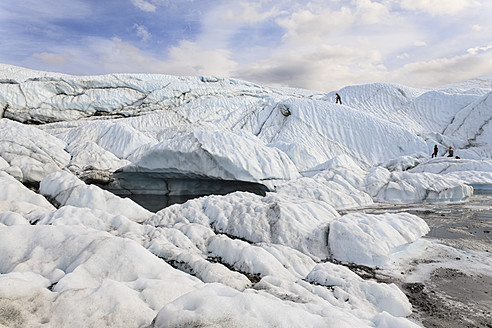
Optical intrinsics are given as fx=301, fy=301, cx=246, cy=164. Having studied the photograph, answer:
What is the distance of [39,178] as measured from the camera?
13.0 metres

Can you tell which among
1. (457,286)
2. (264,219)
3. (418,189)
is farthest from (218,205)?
(418,189)

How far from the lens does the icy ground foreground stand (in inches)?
92.6

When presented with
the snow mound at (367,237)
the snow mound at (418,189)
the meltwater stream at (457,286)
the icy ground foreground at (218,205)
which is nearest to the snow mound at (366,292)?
the icy ground foreground at (218,205)

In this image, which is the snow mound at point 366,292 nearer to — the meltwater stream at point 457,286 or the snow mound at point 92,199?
the meltwater stream at point 457,286

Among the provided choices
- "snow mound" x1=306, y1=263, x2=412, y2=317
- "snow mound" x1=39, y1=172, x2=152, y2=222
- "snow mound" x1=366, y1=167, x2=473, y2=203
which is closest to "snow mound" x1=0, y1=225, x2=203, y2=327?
"snow mound" x1=306, y1=263, x2=412, y2=317

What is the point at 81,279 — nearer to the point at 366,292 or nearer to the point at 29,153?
the point at 366,292

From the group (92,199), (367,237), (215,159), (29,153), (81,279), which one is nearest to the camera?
(81,279)

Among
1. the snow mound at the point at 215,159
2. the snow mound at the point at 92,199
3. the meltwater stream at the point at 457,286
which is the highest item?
the snow mound at the point at 215,159

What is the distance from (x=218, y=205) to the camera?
798 centimetres

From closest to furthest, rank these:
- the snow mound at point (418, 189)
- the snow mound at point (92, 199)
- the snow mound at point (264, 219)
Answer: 1. the snow mound at point (264, 219)
2. the snow mound at point (92, 199)
3. the snow mound at point (418, 189)

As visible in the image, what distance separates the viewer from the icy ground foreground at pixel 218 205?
2352mm

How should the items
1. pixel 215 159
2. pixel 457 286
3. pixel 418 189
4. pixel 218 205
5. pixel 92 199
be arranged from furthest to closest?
pixel 215 159 → pixel 418 189 → pixel 92 199 → pixel 218 205 → pixel 457 286

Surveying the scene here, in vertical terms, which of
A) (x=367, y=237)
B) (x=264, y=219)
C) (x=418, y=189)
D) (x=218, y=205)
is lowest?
(x=367, y=237)

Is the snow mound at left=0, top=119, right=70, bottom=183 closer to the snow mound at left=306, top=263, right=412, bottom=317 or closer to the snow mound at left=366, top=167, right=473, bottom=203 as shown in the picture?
the snow mound at left=306, top=263, right=412, bottom=317
